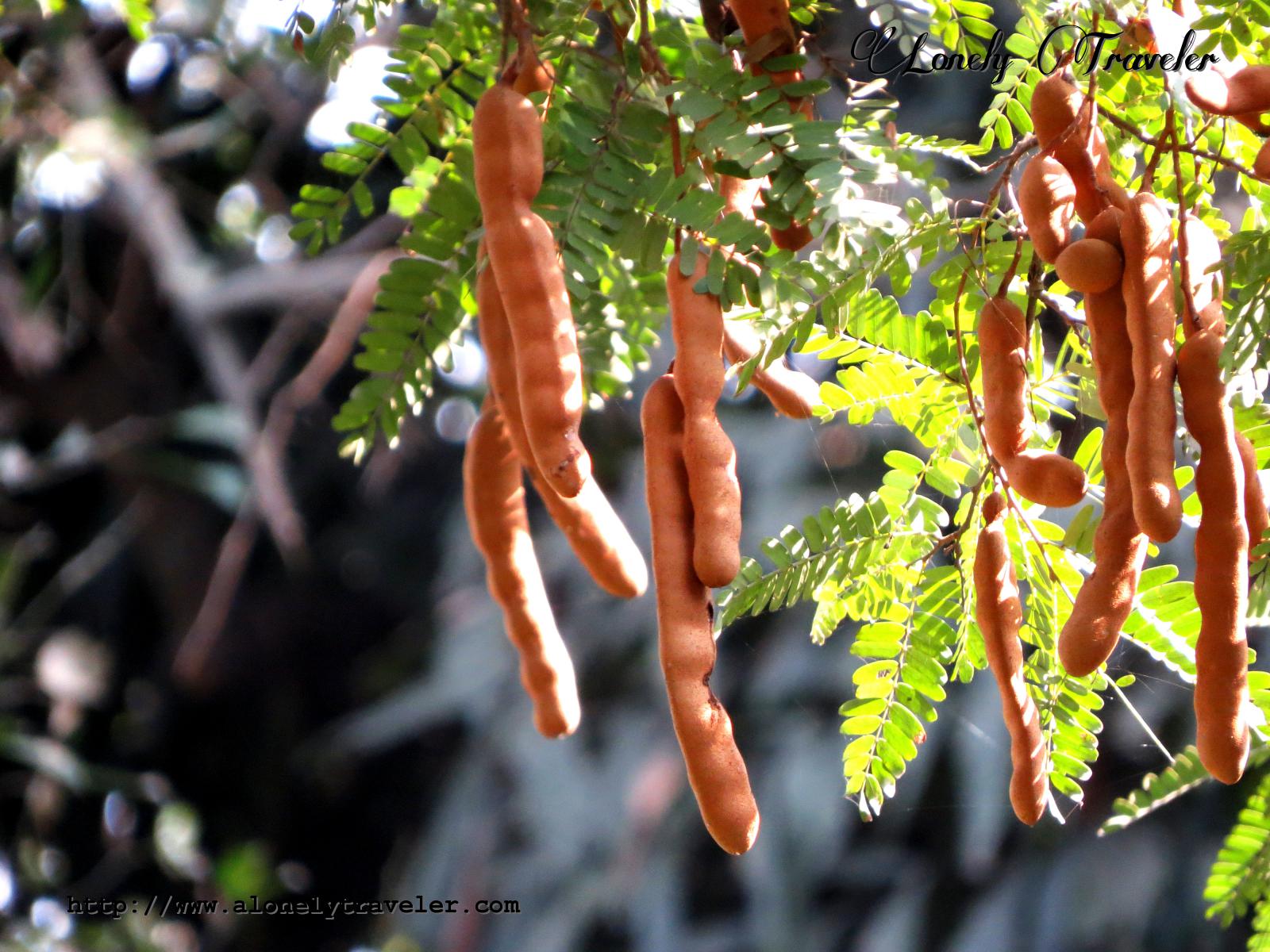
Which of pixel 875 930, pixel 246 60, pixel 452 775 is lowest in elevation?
pixel 452 775

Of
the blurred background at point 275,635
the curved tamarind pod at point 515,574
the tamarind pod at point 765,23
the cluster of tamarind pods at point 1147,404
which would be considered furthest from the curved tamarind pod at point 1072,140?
the blurred background at point 275,635

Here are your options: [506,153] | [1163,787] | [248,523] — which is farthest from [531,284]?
[248,523]

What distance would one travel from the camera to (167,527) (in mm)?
1745

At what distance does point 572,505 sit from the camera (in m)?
0.39

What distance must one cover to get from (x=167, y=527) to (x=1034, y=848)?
1.25m

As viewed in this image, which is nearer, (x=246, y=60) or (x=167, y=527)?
(x=246, y=60)

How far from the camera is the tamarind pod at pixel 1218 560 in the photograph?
29 centimetres

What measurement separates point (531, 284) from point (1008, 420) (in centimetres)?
15

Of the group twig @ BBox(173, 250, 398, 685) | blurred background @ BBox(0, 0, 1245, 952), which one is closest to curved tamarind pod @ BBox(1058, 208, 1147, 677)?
blurred background @ BBox(0, 0, 1245, 952)

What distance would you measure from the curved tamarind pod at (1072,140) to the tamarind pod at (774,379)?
117 mm

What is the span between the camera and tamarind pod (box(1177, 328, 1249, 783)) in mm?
292

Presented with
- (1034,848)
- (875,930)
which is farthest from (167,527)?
(1034,848)

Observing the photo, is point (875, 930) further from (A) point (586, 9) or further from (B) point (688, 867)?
(A) point (586, 9)

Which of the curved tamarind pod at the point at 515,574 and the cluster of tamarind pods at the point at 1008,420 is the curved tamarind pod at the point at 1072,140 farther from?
the curved tamarind pod at the point at 515,574
